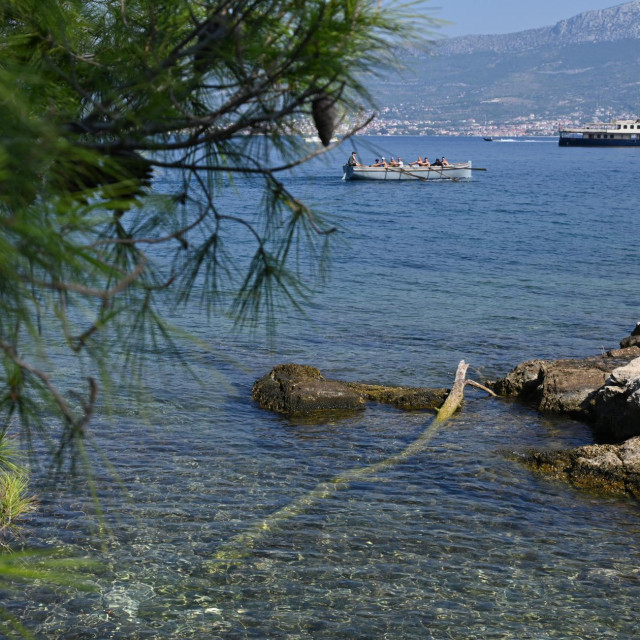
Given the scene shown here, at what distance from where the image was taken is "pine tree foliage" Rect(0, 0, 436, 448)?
8.35 ft

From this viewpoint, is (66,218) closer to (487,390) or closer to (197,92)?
(197,92)

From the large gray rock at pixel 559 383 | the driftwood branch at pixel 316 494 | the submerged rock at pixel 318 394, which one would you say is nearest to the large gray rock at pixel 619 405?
the large gray rock at pixel 559 383

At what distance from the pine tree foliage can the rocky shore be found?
7.97 metres

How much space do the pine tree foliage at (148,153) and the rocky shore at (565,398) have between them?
797 cm

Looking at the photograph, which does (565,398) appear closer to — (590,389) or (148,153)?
(590,389)

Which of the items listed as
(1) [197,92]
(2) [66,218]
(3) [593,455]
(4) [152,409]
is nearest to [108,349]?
(2) [66,218]

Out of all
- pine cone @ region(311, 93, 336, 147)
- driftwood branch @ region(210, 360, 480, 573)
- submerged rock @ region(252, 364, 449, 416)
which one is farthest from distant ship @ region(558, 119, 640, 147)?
pine cone @ region(311, 93, 336, 147)

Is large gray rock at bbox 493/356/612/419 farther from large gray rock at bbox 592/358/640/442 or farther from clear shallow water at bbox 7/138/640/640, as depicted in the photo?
large gray rock at bbox 592/358/640/442

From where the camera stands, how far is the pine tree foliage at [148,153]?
8.35 ft

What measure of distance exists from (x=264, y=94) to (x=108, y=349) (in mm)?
1179

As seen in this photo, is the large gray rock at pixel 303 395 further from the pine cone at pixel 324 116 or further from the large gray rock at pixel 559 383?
the pine cone at pixel 324 116

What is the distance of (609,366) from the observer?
47.9ft

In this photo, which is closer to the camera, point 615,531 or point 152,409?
point 615,531

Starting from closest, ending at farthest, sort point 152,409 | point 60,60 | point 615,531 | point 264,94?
1. point 264,94
2. point 60,60
3. point 615,531
4. point 152,409
